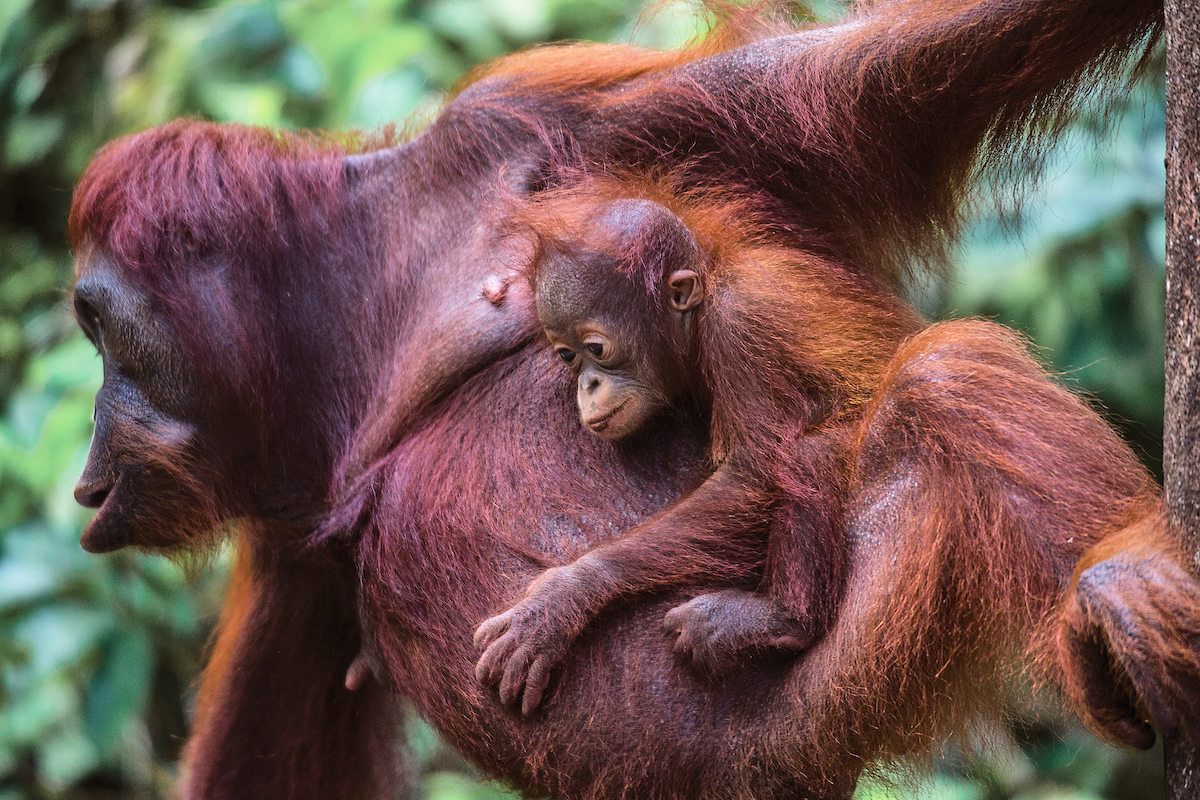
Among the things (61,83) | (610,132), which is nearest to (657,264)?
(610,132)

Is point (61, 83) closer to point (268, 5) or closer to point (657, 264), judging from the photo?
point (268, 5)

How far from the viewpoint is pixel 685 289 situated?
1.61 meters

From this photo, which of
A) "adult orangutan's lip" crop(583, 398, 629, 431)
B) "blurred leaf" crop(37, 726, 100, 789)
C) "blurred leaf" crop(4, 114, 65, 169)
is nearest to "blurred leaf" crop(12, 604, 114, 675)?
"blurred leaf" crop(37, 726, 100, 789)

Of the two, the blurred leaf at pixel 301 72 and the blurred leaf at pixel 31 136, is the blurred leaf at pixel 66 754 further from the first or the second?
the blurred leaf at pixel 31 136

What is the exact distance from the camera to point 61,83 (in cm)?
421

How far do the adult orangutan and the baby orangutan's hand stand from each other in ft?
0.11

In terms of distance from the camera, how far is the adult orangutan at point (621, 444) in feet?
4.17

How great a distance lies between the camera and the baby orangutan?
1.41 meters

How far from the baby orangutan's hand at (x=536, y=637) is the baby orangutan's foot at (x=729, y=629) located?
0.13m

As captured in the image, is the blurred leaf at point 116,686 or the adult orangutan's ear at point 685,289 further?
the blurred leaf at point 116,686

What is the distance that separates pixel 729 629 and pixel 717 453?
0.23m

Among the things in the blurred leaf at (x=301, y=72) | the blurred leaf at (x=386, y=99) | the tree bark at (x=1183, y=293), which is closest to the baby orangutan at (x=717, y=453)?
the tree bark at (x=1183, y=293)

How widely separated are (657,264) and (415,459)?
445mm

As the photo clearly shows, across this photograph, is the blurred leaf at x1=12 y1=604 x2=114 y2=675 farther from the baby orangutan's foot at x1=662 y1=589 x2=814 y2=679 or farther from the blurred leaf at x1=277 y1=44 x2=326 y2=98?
the baby orangutan's foot at x1=662 y1=589 x2=814 y2=679
